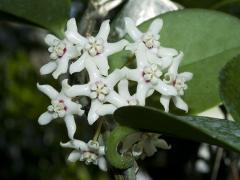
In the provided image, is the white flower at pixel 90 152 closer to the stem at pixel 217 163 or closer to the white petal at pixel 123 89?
the white petal at pixel 123 89

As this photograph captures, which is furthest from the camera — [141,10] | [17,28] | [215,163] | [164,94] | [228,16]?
[17,28]

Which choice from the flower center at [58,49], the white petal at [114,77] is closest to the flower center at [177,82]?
the white petal at [114,77]

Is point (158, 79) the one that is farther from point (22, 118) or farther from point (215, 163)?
point (22, 118)

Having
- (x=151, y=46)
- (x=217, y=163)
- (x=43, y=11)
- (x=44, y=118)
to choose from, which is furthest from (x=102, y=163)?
(x=217, y=163)

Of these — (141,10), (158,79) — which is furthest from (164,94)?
(141,10)

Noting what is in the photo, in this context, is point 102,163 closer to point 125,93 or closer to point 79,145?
point 79,145

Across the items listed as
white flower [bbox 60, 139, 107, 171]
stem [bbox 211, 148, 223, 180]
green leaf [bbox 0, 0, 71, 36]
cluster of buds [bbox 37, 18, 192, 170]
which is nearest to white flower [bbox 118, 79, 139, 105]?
cluster of buds [bbox 37, 18, 192, 170]
